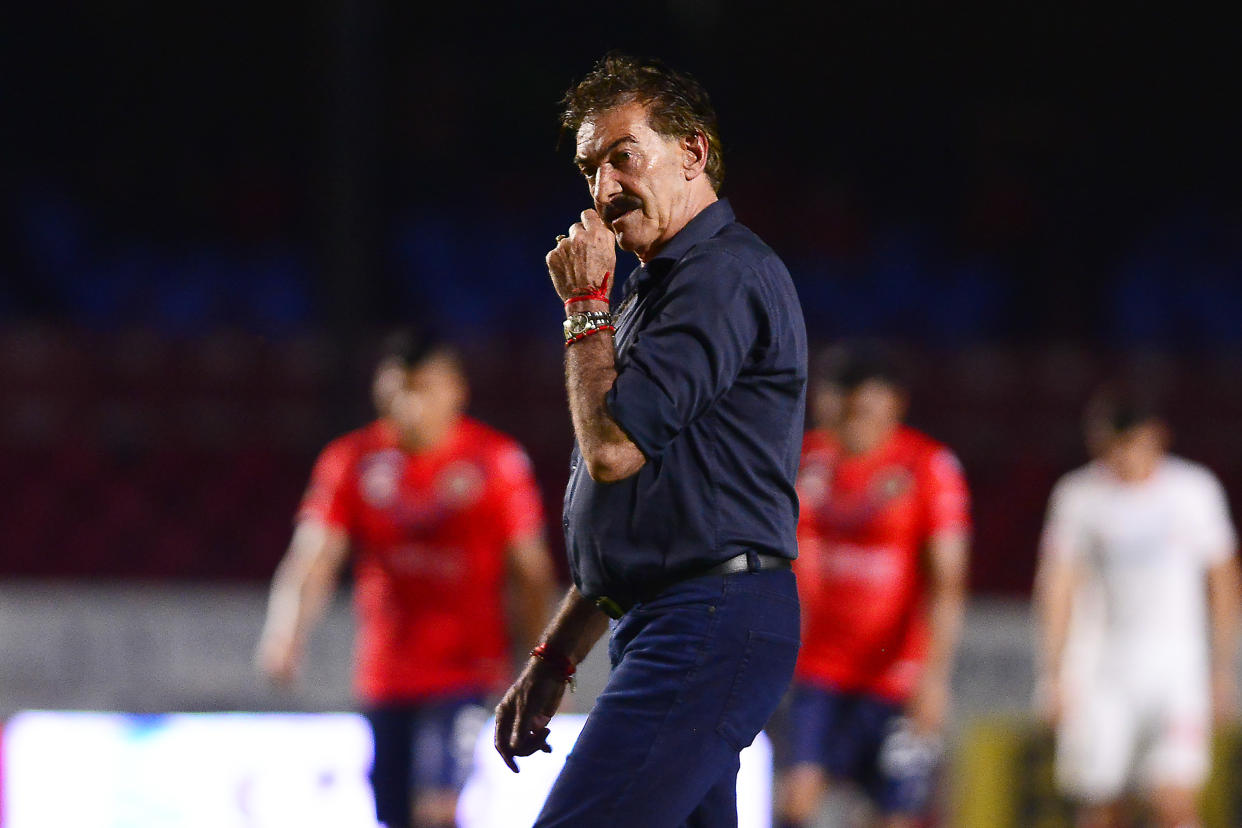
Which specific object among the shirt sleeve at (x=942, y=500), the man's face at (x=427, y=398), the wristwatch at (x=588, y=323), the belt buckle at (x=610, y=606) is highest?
the wristwatch at (x=588, y=323)

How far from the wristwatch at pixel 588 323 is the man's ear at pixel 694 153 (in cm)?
34

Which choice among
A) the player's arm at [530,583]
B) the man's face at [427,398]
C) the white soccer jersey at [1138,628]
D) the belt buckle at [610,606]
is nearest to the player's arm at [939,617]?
the white soccer jersey at [1138,628]

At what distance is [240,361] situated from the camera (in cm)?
1136

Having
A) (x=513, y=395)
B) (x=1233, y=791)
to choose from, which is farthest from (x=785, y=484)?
(x=513, y=395)

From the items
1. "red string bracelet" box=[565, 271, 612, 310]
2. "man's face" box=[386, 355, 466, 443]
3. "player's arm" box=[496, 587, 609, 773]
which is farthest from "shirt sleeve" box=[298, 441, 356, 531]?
"red string bracelet" box=[565, 271, 612, 310]

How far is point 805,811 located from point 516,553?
151 cm

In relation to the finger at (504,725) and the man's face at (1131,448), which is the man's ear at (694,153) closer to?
the finger at (504,725)

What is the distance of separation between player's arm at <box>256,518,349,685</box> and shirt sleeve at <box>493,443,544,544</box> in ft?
2.05

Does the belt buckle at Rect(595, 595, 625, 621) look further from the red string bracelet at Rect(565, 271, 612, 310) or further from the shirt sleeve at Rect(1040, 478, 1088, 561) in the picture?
the shirt sleeve at Rect(1040, 478, 1088, 561)

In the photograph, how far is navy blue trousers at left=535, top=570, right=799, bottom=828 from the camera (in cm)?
268

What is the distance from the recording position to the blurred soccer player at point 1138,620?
7.29 meters

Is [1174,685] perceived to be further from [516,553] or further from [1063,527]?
[516,553]

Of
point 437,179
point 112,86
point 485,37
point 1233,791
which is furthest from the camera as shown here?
point 485,37

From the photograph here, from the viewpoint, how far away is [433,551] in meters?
6.32
